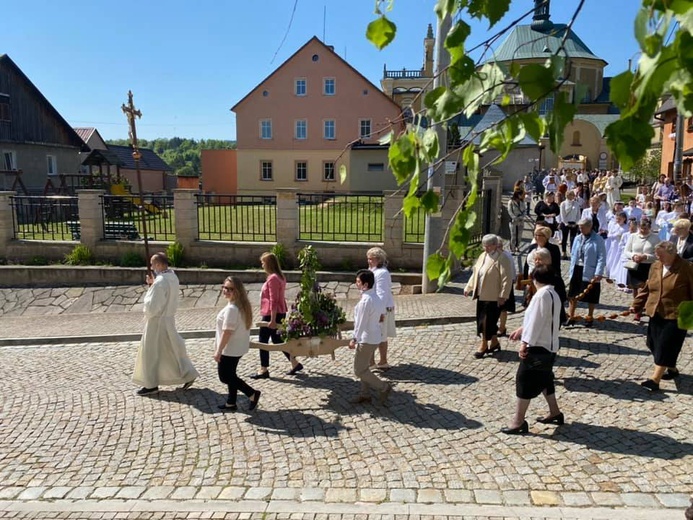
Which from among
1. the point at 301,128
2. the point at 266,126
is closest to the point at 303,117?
the point at 301,128

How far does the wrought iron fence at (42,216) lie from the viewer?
15.6 metres

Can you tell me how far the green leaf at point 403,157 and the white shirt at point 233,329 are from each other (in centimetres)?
516

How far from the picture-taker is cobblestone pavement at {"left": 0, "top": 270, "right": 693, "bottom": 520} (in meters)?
4.88

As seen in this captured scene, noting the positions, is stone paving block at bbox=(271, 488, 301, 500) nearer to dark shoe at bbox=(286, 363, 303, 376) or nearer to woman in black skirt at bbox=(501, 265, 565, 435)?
woman in black skirt at bbox=(501, 265, 565, 435)

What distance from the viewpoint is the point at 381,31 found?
210 cm

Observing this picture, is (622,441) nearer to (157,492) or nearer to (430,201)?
(157,492)

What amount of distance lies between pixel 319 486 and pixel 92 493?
6.57ft

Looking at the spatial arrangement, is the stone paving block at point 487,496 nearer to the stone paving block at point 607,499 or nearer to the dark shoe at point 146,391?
the stone paving block at point 607,499

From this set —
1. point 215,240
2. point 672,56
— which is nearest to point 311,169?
point 215,240

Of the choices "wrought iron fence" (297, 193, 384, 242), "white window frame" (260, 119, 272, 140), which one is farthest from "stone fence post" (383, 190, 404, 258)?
"white window frame" (260, 119, 272, 140)

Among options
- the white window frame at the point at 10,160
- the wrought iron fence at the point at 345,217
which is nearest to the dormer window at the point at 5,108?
the white window frame at the point at 10,160

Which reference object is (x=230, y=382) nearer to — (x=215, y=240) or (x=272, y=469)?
(x=272, y=469)

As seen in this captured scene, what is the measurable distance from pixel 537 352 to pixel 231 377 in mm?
3410

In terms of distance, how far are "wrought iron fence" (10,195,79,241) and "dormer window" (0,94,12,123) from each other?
74.6 feet
